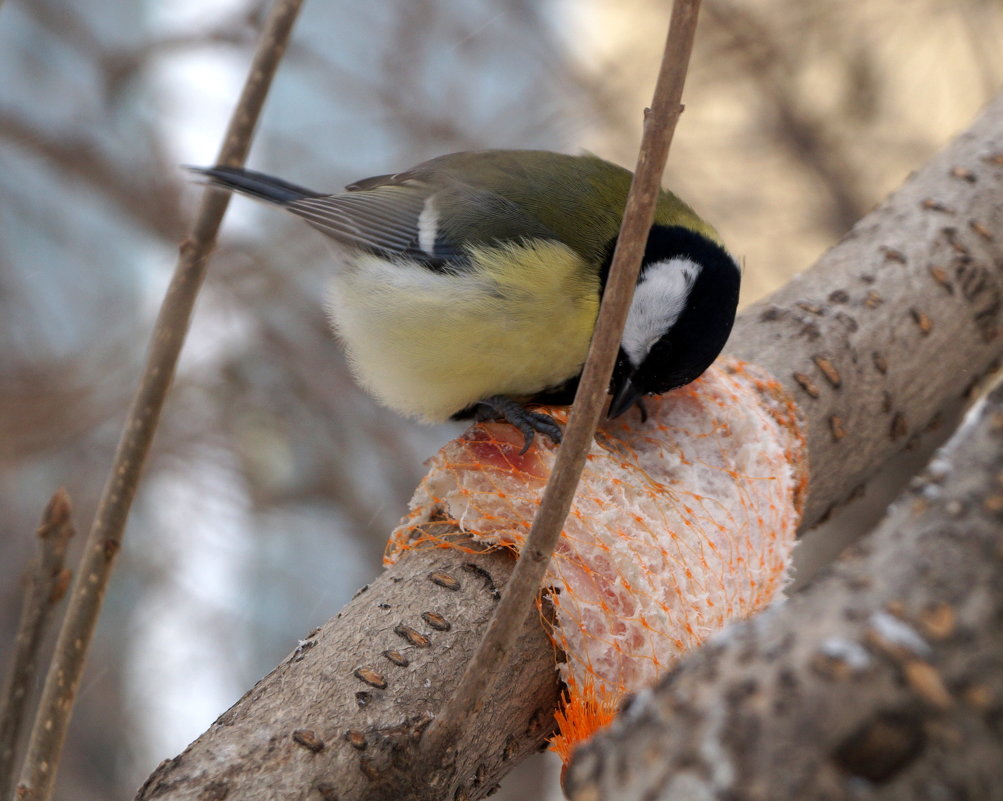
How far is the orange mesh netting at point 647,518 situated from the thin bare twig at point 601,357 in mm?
352

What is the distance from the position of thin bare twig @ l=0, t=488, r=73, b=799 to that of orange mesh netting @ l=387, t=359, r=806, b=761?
440mm

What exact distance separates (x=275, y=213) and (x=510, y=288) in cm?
184

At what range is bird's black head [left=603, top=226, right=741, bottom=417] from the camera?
1539 millimetres

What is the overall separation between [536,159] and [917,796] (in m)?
1.59

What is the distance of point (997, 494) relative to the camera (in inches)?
21.2

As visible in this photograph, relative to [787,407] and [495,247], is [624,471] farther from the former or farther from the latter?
[495,247]

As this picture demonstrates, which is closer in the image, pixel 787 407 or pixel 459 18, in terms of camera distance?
pixel 787 407

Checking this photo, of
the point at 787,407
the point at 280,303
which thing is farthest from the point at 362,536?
the point at 787,407

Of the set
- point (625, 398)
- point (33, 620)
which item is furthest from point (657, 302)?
point (33, 620)

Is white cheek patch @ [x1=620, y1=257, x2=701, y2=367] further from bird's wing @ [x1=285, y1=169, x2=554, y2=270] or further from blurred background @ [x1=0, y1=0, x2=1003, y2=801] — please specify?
blurred background @ [x1=0, y1=0, x2=1003, y2=801]

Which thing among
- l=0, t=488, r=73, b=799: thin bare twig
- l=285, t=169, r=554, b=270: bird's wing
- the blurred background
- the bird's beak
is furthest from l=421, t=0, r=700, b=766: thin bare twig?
the blurred background

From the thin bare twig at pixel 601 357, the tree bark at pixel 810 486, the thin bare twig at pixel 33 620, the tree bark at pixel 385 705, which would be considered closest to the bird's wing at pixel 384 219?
the tree bark at pixel 810 486

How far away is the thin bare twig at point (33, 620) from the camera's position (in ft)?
3.45

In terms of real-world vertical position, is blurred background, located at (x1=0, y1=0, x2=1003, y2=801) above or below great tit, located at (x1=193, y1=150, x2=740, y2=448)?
above
